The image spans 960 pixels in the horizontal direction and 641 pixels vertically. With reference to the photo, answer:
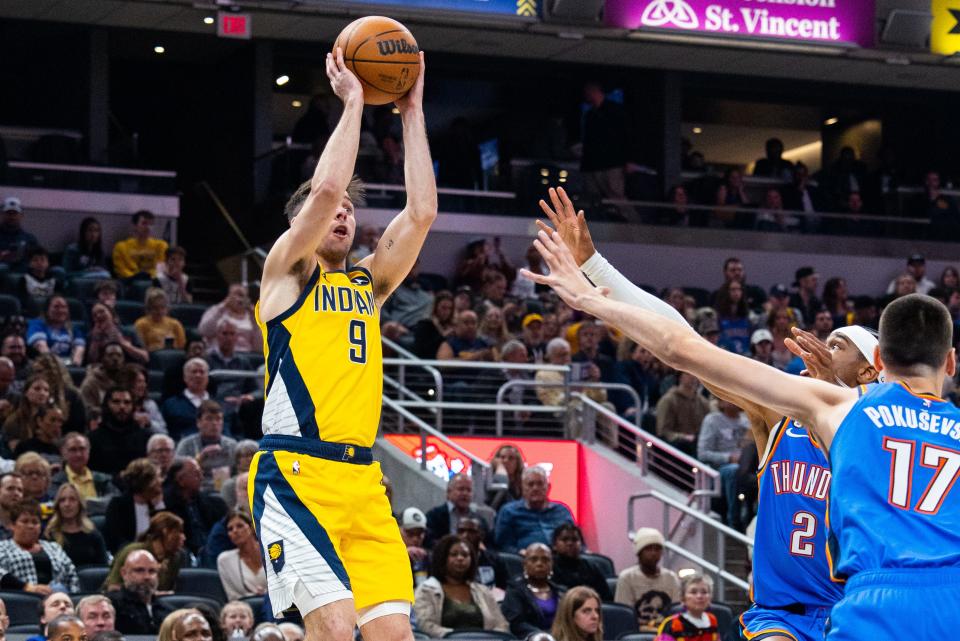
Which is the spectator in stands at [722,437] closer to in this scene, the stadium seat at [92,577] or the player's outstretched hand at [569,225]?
the stadium seat at [92,577]

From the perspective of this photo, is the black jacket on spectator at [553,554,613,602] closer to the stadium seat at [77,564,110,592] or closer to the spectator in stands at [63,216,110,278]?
the stadium seat at [77,564,110,592]

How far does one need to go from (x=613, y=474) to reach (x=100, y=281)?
565 cm

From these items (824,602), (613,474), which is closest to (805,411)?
(824,602)

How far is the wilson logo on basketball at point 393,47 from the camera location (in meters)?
6.45

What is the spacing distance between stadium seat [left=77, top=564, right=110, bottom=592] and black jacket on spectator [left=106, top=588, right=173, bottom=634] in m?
0.46

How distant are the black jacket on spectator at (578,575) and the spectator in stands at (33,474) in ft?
12.9

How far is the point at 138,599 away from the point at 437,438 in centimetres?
517

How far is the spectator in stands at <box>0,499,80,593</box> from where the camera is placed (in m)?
10.4

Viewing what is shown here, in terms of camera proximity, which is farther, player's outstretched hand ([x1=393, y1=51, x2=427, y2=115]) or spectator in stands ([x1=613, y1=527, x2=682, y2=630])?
spectator in stands ([x1=613, y1=527, x2=682, y2=630])

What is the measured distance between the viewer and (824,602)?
5.73m

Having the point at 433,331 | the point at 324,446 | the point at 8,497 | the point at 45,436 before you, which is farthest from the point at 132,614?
the point at 433,331

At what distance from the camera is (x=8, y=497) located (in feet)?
35.4

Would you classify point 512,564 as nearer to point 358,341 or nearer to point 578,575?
point 578,575

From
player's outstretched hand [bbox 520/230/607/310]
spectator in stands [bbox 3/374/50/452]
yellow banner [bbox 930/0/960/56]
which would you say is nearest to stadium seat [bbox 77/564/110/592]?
spectator in stands [bbox 3/374/50/452]
